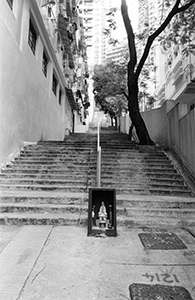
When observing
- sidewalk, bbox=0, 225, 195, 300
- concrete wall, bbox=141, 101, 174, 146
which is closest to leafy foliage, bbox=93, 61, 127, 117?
concrete wall, bbox=141, 101, 174, 146

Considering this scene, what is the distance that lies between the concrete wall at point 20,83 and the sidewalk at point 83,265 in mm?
3850

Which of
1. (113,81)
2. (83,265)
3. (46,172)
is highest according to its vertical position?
(113,81)

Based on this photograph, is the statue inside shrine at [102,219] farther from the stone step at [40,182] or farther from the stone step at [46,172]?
the stone step at [46,172]

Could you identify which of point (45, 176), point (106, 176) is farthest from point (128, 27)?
point (45, 176)

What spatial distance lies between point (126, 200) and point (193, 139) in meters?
2.74

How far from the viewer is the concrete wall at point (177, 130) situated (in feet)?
19.3

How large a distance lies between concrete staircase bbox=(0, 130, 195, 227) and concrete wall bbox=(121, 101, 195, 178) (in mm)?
498

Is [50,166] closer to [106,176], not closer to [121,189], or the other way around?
[106,176]

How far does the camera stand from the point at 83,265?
243 centimetres

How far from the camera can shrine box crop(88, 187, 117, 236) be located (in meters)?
3.23

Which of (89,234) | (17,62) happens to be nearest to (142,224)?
(89,234)

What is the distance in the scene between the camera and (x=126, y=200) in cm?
446

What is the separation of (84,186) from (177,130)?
12.8 feet

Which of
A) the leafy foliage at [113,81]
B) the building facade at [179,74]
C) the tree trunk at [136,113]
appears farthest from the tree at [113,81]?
the tree trunk at [136,113]
